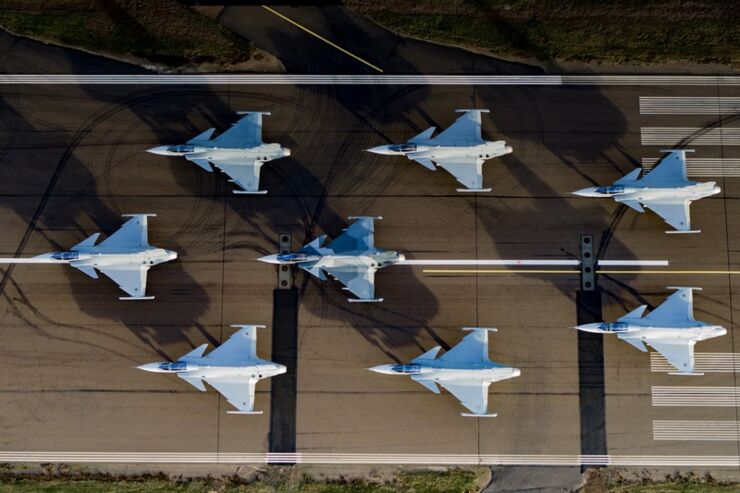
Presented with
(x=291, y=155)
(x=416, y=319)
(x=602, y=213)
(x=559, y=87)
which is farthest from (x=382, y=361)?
(x=559, y=87)

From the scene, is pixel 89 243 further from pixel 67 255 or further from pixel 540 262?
pixel 540 262

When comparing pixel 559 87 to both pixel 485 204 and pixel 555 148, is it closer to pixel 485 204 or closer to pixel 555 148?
pixel 555 148

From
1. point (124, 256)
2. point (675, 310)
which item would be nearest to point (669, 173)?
point (675, 310)

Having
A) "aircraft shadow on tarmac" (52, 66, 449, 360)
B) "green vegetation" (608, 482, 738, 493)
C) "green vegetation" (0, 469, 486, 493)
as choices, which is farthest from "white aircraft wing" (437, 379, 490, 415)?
"green vegetation" (608, 482, 738, 493)

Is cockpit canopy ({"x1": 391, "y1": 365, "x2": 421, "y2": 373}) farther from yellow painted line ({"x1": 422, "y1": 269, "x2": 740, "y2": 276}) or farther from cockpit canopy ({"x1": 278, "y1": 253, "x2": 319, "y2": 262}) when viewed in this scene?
cockpit canopy ({"x1": 278, "y1": 253, "x2": 319, "y2": 262})

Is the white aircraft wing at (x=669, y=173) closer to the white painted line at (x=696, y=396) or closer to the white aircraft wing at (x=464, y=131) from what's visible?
the white aircraft wing at (x=464, y=131)
